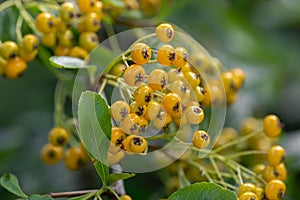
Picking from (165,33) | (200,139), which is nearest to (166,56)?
(165,33)

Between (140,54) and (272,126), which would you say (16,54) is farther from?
(272,126)

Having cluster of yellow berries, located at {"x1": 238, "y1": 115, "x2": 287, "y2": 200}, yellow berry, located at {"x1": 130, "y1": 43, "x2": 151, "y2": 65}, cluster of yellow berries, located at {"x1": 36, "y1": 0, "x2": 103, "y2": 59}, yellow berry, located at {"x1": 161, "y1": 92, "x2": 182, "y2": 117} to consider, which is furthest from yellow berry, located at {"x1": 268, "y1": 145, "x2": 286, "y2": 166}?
cluster of yellow berries, located at {"x1": 36, "y1": 0, "x2": 103, "y2": 59}

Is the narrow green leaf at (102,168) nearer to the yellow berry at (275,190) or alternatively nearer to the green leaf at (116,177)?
the green leaf at (116,177)

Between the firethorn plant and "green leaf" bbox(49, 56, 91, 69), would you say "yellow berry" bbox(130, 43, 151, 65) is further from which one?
"green leaf" bbox(49, 56, 91, 69)

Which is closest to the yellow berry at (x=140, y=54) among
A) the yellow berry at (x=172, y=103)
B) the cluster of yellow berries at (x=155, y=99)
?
the cluster of yellow berries at (x=155, y=99)

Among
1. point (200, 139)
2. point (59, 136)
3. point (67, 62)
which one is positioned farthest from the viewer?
point (59, 136)
